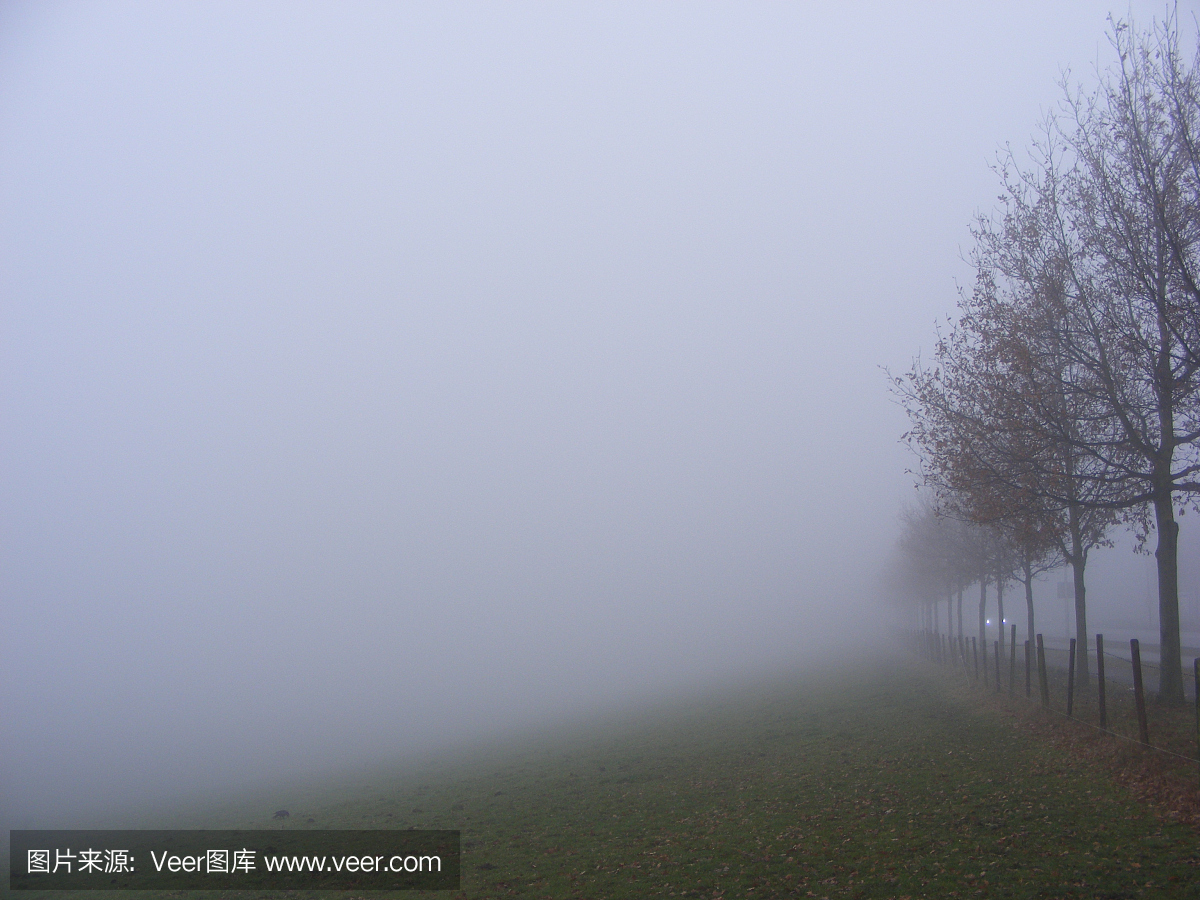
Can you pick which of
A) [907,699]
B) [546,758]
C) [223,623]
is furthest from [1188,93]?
[223,623]

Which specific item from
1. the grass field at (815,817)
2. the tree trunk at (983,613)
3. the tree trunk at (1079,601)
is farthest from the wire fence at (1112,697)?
the grass field at (815,817)

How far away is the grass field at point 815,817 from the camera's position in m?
11.8

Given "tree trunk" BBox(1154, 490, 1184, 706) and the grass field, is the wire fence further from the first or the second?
the grass field

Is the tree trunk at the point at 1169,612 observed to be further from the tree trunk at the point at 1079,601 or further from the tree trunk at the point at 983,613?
the tree trunk at the point at 983,613

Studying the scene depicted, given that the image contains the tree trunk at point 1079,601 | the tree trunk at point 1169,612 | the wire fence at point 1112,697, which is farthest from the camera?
the tree trunk at point 1079,601

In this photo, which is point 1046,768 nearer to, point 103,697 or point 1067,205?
point 1067,205

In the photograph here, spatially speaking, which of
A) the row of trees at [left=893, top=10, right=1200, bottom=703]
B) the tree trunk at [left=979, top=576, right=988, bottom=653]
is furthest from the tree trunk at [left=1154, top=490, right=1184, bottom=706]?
the tree trunk at [left=979, top=576, right=988, bottom=653]

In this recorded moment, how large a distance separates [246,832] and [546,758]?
13540mm

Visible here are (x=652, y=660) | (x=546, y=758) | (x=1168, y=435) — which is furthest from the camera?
(x=652, y=660)

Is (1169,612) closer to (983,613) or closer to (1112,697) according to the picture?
(1112,697)

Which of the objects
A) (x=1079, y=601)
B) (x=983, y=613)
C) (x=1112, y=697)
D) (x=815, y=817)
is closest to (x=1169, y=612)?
(x=1112, y=697)

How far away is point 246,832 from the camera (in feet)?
71.5

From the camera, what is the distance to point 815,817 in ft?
52.9

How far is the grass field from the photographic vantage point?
11750mm
